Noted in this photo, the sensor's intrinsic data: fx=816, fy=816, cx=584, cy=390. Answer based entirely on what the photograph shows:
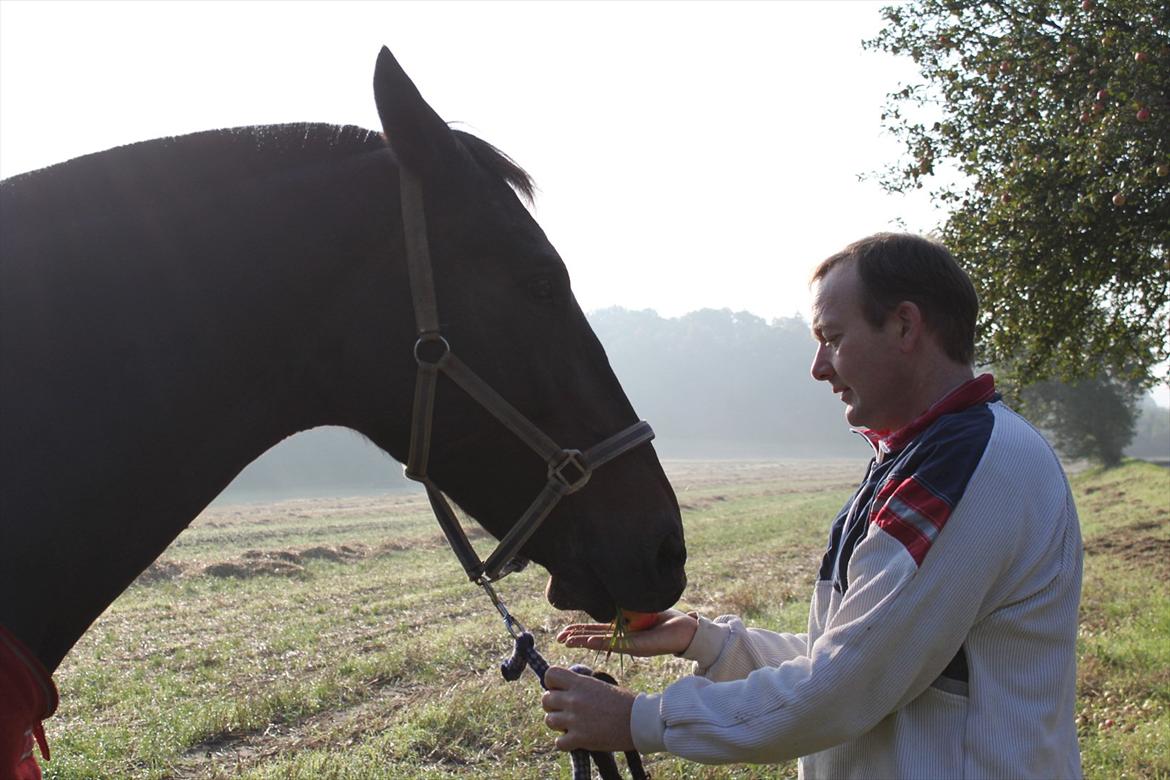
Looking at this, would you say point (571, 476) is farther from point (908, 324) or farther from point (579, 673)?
point (908, 324)

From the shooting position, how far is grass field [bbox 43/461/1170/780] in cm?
537

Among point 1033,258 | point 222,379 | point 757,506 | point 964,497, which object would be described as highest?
point 1033,258

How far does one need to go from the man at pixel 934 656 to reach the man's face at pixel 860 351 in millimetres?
159

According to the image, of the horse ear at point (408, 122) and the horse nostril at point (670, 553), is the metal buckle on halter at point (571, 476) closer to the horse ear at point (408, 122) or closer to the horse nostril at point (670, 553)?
the horse nostril at point (670, 553)

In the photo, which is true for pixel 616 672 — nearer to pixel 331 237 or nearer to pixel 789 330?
pixel 331 237

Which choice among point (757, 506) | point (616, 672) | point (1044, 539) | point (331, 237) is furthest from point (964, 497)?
point (757, 506)

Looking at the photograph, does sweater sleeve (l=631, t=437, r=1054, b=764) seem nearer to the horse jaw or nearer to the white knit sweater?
the white knit sweater

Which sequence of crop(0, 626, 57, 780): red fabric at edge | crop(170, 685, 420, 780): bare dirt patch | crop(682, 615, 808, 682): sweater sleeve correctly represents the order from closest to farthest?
crop(0, 626, 57, 780): red fabric at edge, crop(682, 615, 808, 682): sweater sleeve, crop(170, 685, 420, 780): bare dirt patch

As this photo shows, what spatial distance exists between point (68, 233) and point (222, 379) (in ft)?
1.58

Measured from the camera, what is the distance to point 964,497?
1793 mm

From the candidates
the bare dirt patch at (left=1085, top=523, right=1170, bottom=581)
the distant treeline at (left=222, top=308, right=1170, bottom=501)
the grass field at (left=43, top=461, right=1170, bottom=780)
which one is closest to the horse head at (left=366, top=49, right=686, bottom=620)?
the grass field at (left=43, top=461, right=1170, bottom=780)

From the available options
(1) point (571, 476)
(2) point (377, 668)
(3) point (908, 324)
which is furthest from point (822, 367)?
(2) point (377, 668)

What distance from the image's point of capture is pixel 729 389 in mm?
150375

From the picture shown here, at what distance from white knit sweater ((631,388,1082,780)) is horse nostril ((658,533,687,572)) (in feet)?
1.33
